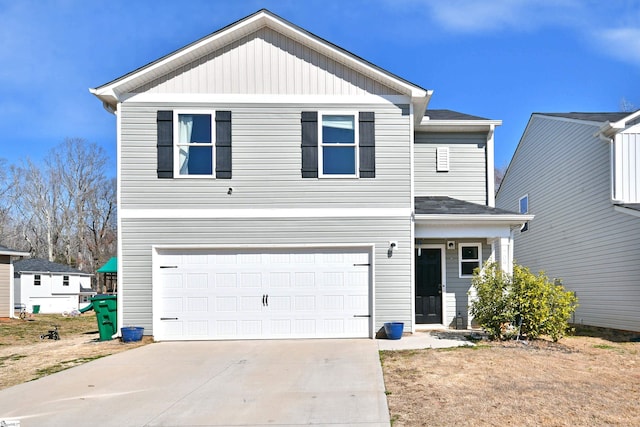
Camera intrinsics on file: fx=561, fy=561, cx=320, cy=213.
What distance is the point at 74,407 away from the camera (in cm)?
692

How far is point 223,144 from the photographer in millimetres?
12516

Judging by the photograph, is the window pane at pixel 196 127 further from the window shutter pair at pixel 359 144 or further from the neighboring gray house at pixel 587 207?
the neighboring gray house at pixel 587 207

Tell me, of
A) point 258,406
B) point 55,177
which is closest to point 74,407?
point 258,406

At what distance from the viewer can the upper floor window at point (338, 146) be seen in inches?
497

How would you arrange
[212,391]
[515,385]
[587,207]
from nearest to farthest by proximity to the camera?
[515,385]
[212,391]
[587,207]

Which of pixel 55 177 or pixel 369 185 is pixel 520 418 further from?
pixel 55 177

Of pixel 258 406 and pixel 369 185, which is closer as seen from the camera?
pixel 258 406

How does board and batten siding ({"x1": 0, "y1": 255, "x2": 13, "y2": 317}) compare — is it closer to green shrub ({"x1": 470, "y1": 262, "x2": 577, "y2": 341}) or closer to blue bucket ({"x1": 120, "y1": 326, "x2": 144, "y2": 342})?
blue bucket ({"x1": 120, "y1": 326, "x2": 144, "y2": 342})

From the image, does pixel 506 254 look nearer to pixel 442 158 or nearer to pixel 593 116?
pixel 442 158

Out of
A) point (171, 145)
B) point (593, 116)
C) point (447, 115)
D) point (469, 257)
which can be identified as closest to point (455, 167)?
point (447, 115)

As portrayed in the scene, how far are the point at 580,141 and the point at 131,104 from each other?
12.2 metres

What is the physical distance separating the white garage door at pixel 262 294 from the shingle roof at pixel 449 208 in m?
2.04

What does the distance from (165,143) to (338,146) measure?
3.86 m

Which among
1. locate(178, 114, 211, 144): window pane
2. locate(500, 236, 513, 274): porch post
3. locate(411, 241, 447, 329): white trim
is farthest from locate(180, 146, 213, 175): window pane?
locate(500, 236, 513, 274): porch post
